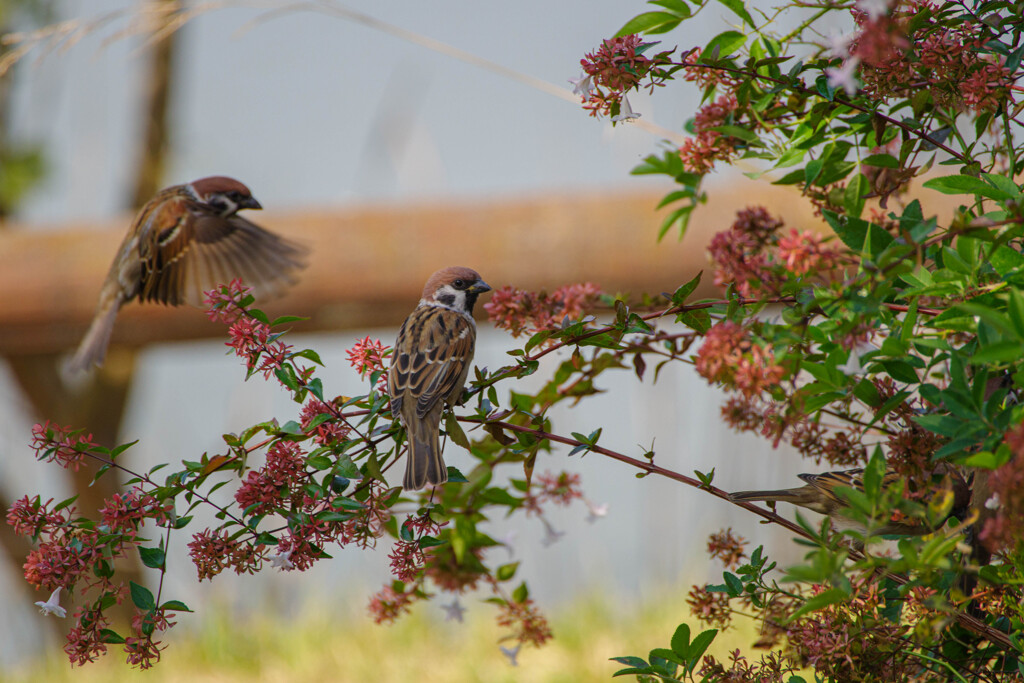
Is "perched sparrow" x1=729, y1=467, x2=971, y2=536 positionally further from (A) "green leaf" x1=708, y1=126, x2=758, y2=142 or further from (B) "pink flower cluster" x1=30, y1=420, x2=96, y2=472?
(B) "pink flower cluster" x1=30, y1=420, x2=96, y2=472

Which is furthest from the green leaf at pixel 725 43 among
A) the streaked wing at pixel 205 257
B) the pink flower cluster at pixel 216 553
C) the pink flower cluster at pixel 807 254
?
the streaked wing at pixel 205 257

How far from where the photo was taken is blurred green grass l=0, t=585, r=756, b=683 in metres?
3.12

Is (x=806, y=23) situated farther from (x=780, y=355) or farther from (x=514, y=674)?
(x=514, y=674)

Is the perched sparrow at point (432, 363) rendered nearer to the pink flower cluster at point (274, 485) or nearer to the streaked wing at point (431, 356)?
the streaked wing at point (431, 356)

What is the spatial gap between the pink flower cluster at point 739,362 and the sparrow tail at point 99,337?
2280 millimetres

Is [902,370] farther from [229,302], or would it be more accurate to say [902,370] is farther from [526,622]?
[526,622]

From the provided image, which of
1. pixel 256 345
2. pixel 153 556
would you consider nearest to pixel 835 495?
pixel 256 345

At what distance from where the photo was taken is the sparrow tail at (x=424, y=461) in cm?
162

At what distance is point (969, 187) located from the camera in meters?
1.17

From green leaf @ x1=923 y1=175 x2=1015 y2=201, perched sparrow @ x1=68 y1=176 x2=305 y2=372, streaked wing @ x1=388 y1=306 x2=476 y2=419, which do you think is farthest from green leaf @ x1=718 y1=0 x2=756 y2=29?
perched sparrow @ x1=68 y1=176 x2=305 y2=372

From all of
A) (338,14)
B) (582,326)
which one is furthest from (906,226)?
(338,14)

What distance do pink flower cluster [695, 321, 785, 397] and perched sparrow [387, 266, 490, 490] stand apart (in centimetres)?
65

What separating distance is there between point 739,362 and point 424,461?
815mm

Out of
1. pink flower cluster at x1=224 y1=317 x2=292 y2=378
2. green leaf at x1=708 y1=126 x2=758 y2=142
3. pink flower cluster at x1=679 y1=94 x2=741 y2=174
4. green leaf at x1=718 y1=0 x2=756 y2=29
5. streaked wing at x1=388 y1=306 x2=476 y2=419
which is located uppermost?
green leaf at x1=718 y1=0 x2=756 y2=29
